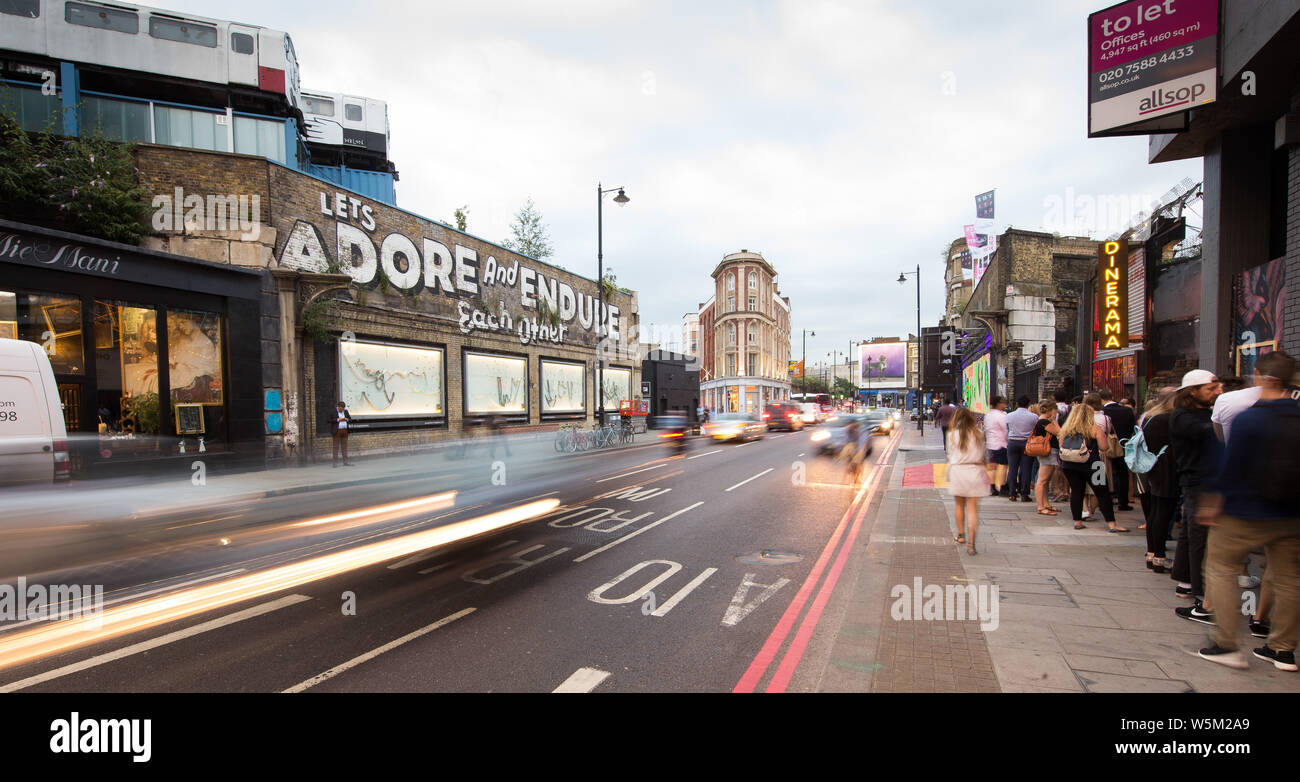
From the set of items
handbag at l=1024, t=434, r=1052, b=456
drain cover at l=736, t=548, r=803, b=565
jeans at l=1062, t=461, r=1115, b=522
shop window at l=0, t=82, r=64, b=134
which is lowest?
drain cover at l=736, t=548, r=803, b=565

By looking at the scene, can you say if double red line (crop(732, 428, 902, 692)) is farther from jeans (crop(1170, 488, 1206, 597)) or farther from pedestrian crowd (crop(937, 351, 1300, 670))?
jeans (crop(1170, 488, 1206, 597))

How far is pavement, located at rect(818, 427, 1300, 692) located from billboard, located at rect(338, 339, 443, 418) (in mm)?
16370

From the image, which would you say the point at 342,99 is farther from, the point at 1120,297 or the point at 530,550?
the point at 1120,297

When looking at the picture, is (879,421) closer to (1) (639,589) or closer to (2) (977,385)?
(2) (977,385)

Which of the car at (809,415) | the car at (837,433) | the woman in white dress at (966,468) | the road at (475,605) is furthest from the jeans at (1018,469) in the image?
the car at (809,415)

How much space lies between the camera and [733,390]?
64250 mm

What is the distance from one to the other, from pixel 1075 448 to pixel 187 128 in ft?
83.5

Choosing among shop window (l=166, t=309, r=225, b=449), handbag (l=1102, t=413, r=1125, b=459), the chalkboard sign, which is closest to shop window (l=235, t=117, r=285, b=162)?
shop window (l=166, t=309, r=225, b=449)

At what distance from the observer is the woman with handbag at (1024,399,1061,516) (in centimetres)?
884

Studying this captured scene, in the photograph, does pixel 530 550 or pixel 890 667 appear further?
pixel 530 550

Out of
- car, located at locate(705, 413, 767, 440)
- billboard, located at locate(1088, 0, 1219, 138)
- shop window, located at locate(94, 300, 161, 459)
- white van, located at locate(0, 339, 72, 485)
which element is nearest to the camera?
white van, located at locate(0, 339, 72, 485)

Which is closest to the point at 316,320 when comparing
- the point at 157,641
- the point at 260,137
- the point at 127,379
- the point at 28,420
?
the point at 127,379
